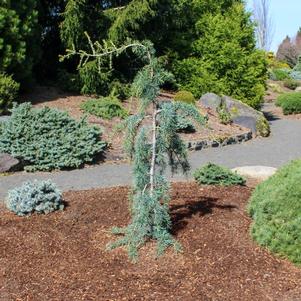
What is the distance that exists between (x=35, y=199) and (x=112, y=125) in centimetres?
568

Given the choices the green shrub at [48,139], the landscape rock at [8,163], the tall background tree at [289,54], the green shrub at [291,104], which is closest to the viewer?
the landscape rock at [8,163]

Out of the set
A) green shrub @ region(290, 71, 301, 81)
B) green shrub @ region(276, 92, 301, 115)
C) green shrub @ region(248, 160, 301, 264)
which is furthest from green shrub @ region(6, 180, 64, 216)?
green shrub @ region(290, 71, 301, 81)

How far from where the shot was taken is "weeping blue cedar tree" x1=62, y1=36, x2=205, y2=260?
5188mm

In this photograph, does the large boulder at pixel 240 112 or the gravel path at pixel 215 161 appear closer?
the gravel path at pixel 215 161

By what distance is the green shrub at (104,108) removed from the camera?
12.4 metres

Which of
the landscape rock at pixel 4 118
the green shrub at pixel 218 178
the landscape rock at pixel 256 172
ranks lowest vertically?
the landscape rock at pixel 256 172

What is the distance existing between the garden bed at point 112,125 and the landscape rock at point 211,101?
1.51 feet

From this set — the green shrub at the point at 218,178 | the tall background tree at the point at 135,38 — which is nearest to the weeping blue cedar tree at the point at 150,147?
the green shrub at the point at 218,178

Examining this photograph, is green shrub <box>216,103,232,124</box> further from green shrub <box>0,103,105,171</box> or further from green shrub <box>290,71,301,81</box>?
green shrub <box>290,71,301,81</box>

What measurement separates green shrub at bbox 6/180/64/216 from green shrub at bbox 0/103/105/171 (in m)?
2.97

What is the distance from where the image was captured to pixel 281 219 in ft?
17.5

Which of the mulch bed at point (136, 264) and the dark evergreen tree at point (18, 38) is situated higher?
the dark evergreen tree at point (18, 38)

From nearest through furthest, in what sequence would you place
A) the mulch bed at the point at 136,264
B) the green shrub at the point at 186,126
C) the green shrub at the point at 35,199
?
the mulch bed at the point at 136,264
the green shrub at the point at 35,199
the green shrub at the point at 186,126

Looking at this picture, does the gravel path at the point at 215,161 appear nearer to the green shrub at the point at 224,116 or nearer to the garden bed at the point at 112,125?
the garden bed at the point at 112,125
